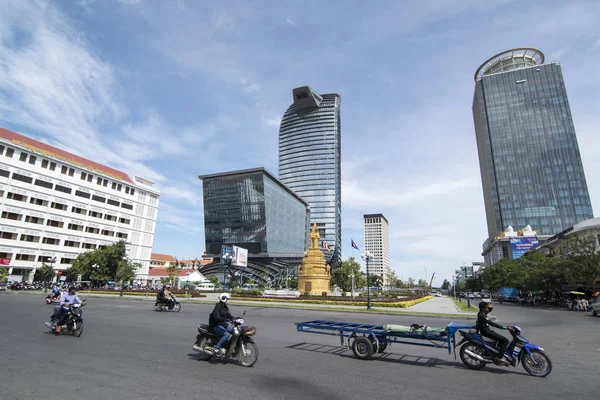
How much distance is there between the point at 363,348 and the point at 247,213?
11023cm

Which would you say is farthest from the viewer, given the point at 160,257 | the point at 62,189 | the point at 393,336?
the point at 160,257

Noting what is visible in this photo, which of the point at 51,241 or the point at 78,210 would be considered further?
the point at 78,210

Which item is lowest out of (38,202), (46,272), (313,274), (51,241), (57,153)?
(46,272)

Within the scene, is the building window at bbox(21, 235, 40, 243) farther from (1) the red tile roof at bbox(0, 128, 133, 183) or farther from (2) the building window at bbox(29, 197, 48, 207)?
(1) the red tile roof at bbox(0, 128, 133, 183)

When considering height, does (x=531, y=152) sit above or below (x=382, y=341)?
above

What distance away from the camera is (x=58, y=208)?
214 ft

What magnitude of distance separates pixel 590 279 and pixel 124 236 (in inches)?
3432

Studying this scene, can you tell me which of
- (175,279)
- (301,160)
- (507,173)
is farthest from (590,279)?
(301,160)

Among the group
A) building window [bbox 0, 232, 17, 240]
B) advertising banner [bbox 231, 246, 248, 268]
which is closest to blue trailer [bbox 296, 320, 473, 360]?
advertising banner [bbox 231, 246, 248, 268]

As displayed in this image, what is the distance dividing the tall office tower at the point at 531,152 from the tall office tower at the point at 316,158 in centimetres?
6777

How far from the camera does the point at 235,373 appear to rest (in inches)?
284

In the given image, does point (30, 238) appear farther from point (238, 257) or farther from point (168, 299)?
point (168, 299)

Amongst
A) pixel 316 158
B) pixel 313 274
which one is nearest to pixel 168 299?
pixel 313 274

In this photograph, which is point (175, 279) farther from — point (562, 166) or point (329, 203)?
point (562, 166)
